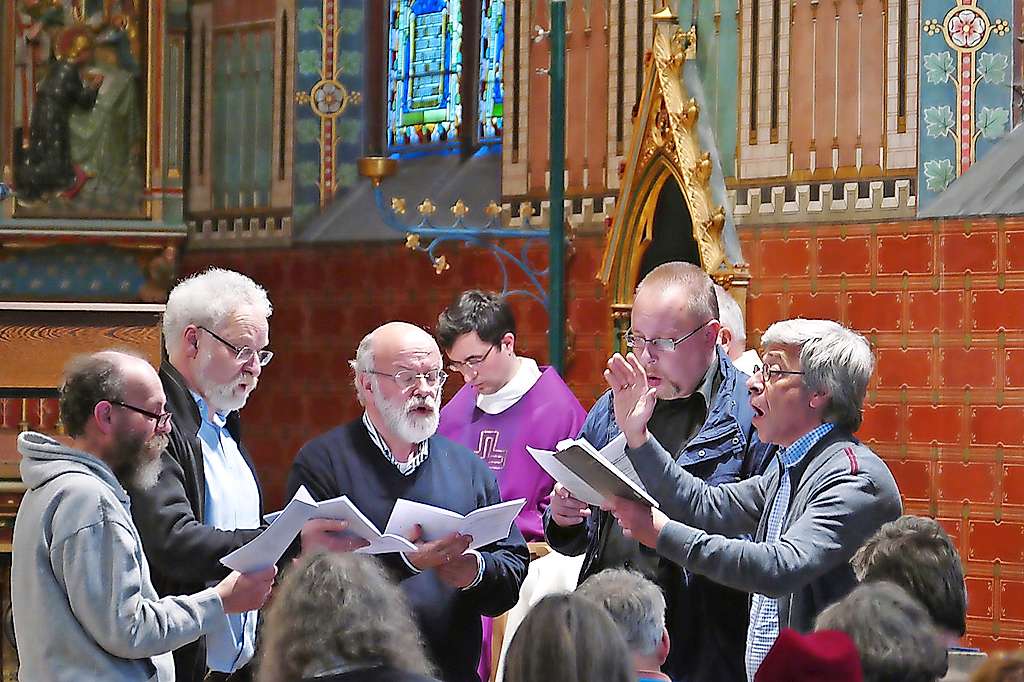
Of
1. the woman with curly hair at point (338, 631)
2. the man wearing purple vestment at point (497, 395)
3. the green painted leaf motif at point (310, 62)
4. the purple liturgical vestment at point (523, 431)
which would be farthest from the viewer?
the green painted leaf motif at point (310, 62)

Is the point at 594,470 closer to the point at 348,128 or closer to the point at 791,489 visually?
the point at 791,489

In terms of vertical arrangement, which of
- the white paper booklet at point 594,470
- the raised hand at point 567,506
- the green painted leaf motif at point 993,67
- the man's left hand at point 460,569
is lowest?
the man's left hand at point 460,569

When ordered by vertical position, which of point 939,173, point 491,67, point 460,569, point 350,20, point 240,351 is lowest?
point 460,569

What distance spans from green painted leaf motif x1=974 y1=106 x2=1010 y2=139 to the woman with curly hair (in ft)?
16.2

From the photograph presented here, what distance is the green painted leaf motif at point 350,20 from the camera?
37.1ft

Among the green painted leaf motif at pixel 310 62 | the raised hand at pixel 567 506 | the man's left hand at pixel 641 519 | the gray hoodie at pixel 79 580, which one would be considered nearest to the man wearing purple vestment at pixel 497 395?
the raised hand at pixel 567 506

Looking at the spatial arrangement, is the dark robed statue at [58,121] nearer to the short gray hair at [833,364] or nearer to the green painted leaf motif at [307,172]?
the green painted leaf motif at [307,172]

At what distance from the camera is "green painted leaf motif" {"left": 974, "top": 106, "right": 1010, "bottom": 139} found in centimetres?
734

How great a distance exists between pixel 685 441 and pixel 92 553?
1.86 meters

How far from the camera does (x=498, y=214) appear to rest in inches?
401

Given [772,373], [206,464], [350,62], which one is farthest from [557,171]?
[772,373]

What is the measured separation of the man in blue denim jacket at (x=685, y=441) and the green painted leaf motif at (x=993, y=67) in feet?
9.26

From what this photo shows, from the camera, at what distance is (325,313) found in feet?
37.2

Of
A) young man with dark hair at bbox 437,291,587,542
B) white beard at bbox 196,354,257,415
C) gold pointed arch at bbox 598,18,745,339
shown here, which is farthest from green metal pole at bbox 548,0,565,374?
white beard at bbox 196,354,257,415
